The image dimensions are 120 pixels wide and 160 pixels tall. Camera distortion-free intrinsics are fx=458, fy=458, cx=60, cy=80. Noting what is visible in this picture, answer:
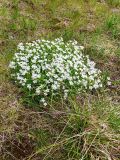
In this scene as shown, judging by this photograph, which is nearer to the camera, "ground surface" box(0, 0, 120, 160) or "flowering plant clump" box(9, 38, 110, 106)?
"ground surface" box(0, 0, 120, 160)

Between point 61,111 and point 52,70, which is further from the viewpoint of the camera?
point 52,70

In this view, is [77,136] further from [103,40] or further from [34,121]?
[103,40]

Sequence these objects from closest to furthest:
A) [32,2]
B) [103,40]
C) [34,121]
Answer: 1. [34,121]
2. [103,40]
3. [32,2]

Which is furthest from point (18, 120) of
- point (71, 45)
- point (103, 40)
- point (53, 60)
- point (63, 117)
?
point (103, 40)

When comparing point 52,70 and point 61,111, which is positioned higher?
point 52,70
